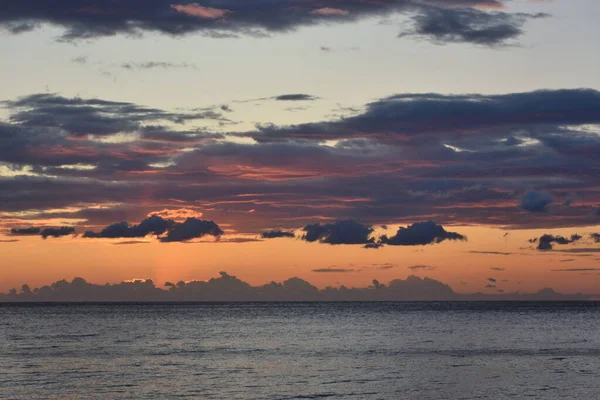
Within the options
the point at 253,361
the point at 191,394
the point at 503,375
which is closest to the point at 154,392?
the point at 191,394

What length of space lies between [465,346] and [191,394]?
5826 centimetres

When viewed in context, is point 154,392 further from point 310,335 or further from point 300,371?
point 310,335

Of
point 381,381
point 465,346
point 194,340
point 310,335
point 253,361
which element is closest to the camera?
point 381,381

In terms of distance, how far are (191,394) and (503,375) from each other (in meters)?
30.4

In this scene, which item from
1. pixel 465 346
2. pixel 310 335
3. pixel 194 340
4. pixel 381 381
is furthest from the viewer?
pixel 310 335

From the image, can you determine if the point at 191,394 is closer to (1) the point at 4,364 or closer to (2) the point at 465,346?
(1) the point at 4,364

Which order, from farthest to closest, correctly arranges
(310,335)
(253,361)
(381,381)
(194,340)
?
(310,335) < (194,340) < (253,361) < (381,381)

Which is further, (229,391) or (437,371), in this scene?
(437,371)

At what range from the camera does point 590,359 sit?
90.6 metres

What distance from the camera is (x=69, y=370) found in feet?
255

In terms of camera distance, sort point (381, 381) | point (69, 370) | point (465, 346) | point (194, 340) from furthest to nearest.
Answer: point (194, 340), point (465, 346), point (69, 370), point (381, 381)

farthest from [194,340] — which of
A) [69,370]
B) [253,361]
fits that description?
[69,370]

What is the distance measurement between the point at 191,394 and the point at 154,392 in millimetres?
3179

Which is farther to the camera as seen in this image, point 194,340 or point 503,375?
point 194,340
